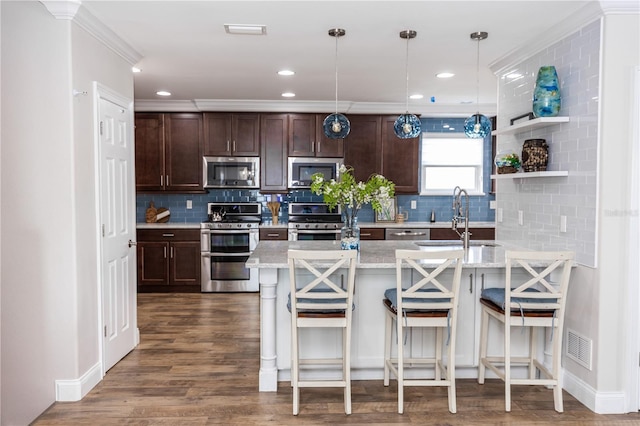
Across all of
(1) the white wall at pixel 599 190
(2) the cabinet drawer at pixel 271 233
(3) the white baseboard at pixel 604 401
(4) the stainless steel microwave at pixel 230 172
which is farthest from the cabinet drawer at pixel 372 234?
(3) the white baseboard at pixel 604 401

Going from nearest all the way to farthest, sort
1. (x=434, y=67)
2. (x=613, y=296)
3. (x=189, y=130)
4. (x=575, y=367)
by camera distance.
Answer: (x=613, y=296), (x=575, y=367), (x=434, y=67), (x=189, y=130)

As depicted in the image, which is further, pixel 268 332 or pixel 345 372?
pixel 268 332

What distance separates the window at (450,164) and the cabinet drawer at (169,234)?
10.4 feet

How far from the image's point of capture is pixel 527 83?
4.08 meters

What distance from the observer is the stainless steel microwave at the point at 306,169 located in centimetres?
686

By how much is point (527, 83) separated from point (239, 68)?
251cm

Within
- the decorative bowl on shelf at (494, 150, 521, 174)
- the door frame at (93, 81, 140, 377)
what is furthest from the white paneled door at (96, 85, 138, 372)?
the decorative bowl on shelf at (494, 150, 521, 174)

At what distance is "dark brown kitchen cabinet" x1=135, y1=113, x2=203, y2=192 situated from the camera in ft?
22.6

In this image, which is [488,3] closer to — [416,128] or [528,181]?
[416,128]

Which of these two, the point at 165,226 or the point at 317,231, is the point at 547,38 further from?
the point at 165,226

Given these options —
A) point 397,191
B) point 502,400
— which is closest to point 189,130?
point 397,191

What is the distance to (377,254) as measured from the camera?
3770mm

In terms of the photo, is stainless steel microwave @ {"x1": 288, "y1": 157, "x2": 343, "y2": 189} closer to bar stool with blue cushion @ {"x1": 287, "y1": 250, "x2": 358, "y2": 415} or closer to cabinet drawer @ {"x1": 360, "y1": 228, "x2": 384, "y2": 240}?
cabinet drawer @ {"x1": 360, "y1": 228, "x2": 384, "y2": 240}

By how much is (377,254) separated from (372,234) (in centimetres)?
297
